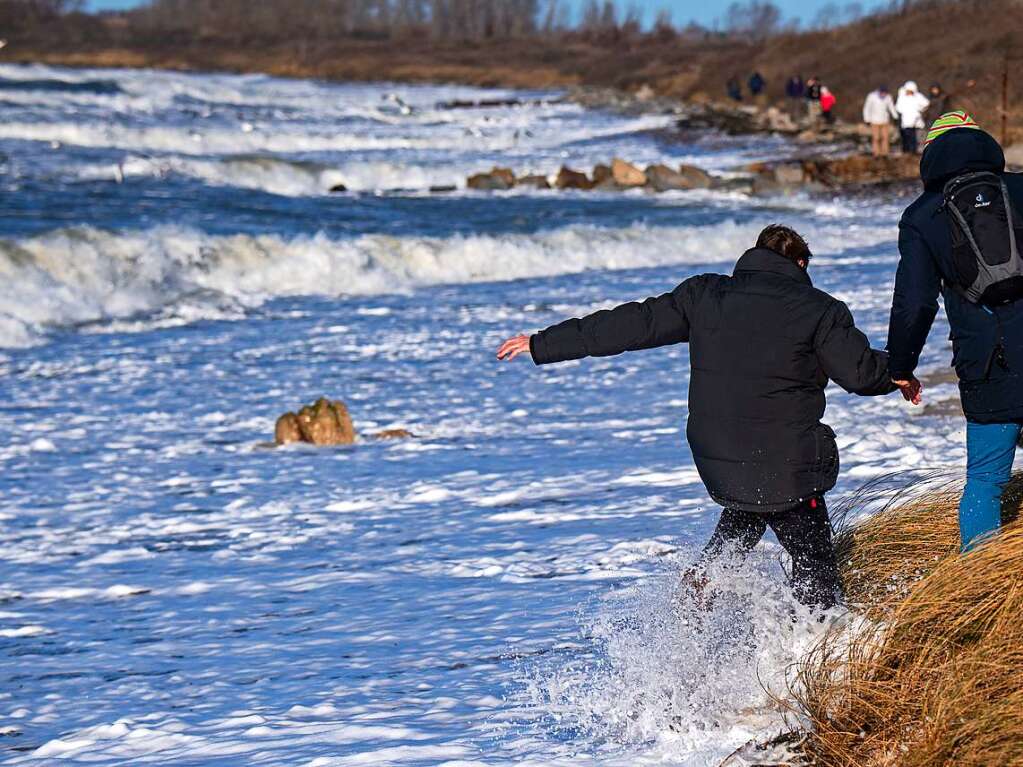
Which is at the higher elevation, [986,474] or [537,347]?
[537,347]

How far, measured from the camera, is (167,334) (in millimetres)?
17812

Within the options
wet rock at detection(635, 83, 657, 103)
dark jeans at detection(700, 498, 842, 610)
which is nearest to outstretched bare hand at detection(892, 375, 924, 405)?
dark jeans at detection(700, 498, 842, 610)

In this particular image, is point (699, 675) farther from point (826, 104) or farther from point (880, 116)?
point (826, 104)

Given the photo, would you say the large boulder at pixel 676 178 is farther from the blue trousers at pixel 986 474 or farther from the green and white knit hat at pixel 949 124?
the blue trousers at pixel 986 474

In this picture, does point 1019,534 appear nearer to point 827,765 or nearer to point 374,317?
point 827,765

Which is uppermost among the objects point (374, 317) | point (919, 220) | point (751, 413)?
point (919, 220)

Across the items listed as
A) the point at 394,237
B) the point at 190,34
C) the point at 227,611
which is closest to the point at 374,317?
the point at 394,237

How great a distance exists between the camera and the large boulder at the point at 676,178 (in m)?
39.0

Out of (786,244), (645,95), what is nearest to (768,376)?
(786,244)

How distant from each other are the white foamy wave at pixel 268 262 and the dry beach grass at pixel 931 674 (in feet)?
51.5

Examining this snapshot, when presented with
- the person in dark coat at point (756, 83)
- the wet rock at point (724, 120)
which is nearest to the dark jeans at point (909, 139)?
the wet rock at point (724, 120)

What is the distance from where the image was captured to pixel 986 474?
16.5 feet

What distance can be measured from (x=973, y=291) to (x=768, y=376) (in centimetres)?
72

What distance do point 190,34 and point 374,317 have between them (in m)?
152
